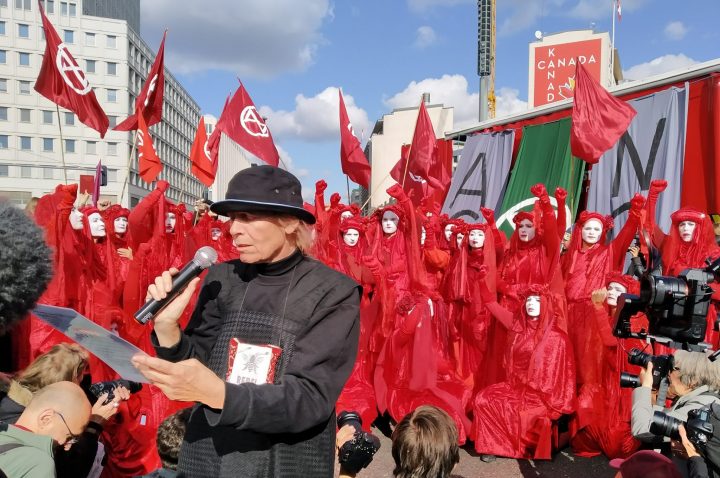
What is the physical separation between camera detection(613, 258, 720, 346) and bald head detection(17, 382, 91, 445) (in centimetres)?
223

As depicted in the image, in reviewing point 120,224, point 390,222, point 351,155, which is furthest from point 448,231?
point 120,224

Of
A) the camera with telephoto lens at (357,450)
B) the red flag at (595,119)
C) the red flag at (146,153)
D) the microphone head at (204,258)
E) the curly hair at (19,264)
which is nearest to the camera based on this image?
the curly hair at (19,264)

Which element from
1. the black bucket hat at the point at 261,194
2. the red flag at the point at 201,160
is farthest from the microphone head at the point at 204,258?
the red flag at the point at 201,160

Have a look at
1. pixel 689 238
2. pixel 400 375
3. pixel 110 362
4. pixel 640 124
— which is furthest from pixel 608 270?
pixel 110 362

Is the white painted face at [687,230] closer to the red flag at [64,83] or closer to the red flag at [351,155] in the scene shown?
the red flag at [351,155]

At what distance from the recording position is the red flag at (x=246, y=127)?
7.73 meters

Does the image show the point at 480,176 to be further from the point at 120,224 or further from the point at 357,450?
the point at 357,450

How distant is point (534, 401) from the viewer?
441 centimetres

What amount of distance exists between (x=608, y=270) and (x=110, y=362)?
14.7 ft

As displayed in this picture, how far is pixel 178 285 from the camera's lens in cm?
158

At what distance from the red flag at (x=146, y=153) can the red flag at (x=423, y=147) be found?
3.48 meters

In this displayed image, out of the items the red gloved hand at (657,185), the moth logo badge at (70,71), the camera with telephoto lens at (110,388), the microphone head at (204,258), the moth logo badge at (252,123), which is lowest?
the camera with telephoto lens at (110,388)

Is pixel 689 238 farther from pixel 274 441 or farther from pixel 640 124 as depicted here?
pixel 274 441

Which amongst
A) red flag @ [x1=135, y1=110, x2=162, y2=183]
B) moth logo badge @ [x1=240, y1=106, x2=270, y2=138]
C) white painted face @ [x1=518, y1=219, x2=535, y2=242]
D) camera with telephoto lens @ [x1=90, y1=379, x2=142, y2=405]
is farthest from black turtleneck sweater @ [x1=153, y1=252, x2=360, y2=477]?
moth logo badge @ [x1=240, y1=106, x2=270, y2=138]
